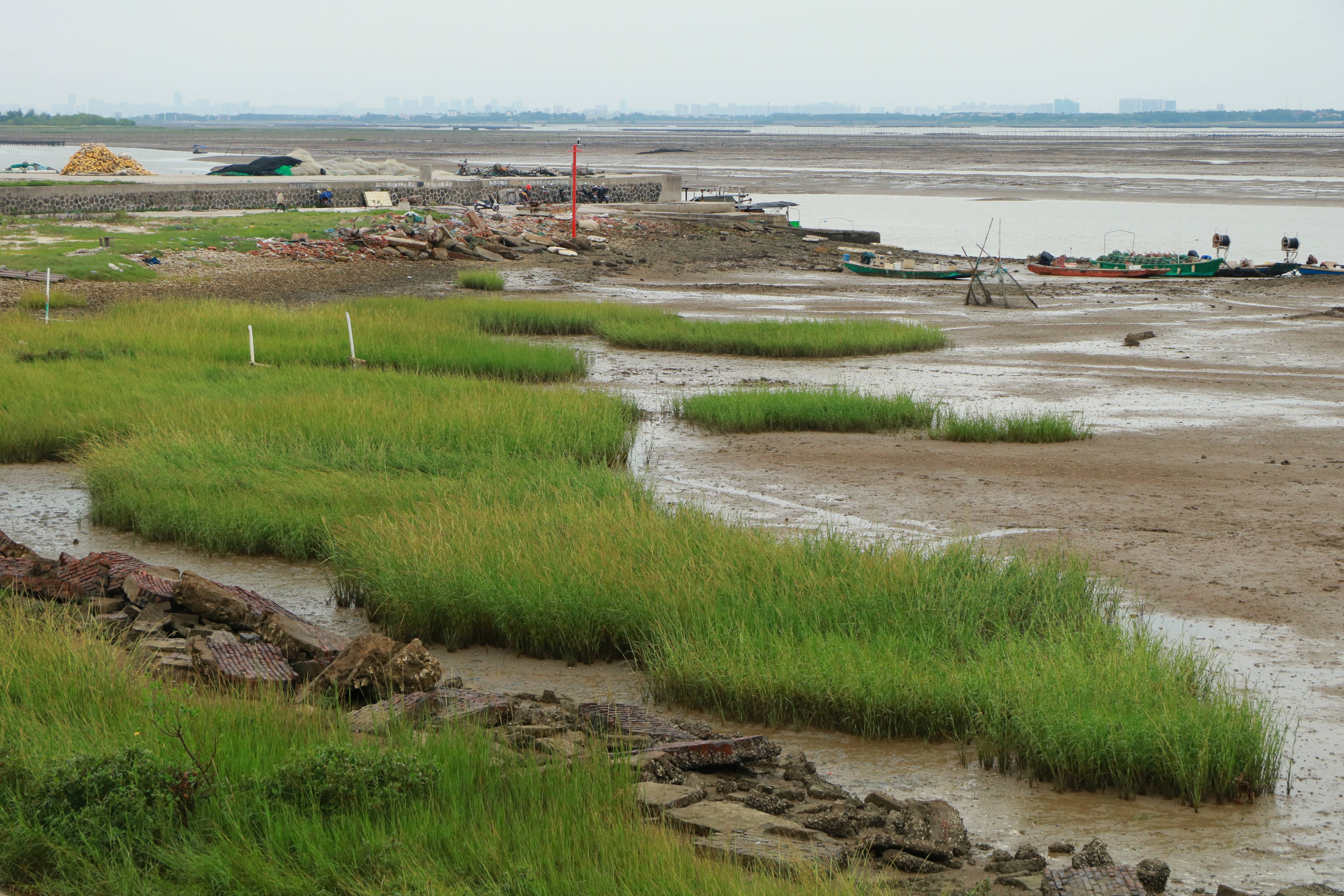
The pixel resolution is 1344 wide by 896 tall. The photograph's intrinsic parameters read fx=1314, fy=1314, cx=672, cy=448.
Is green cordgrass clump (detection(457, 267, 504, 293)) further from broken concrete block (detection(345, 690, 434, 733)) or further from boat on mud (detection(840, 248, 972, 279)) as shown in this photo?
broken concrete block (detection(345, 690, 434, 733))

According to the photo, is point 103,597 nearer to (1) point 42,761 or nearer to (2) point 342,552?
(2) point 342,552

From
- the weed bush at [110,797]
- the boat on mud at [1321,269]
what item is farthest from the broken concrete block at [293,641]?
the boat on mud at [1321,269]

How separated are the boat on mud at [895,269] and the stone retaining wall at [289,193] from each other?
19.9 meters

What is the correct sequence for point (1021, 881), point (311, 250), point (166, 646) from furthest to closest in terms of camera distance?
1. point (311, 250)
2. point (166, 646)
3. point (1021, 881)

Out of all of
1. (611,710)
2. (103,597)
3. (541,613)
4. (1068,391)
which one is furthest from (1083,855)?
(1068,391)

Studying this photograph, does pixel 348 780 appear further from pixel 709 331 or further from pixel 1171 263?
pixel 1171 263

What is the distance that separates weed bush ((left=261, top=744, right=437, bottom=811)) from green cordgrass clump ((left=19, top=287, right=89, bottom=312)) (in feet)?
65.8

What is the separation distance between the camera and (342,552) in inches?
408

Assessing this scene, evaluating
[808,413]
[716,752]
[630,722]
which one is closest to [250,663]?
[630,722]

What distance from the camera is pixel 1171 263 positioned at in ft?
131

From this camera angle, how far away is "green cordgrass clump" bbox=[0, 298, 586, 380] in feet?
63.7

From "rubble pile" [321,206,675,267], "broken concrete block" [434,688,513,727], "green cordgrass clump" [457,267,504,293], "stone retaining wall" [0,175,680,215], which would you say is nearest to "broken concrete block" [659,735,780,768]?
"broken concrete block" [434,688,513,727]

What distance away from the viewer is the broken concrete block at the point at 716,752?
6293mm

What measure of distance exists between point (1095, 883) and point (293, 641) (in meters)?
4.97
